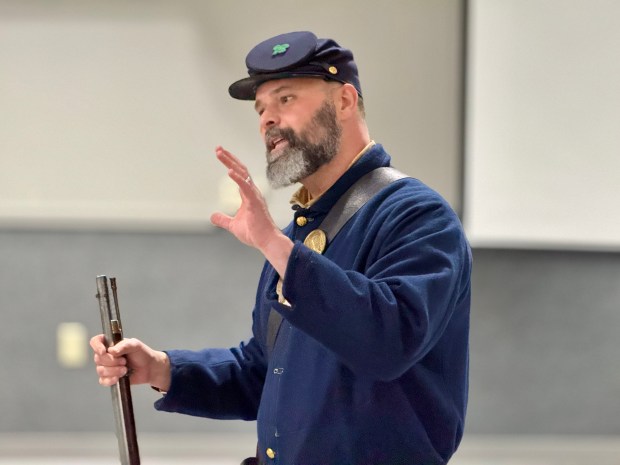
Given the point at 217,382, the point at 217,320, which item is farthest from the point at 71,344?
the point at 217,382

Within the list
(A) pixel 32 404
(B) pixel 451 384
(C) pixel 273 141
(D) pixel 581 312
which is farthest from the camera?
(D) pixel 581 312

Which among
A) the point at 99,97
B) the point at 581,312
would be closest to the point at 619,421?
the point at 581,312

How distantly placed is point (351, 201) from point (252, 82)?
0.42 m

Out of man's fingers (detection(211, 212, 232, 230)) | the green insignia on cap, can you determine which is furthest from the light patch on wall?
man's fingers (detection(211, 212, 232, 230))

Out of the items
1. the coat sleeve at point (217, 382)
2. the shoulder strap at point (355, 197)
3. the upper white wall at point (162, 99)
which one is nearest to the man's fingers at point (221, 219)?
the shoulder strap at point (355, 197)

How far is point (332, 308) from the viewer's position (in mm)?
1647

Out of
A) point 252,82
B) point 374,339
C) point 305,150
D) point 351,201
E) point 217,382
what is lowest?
point 217,382

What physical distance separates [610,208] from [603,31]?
84 cm

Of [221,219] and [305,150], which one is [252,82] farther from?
[221,219]

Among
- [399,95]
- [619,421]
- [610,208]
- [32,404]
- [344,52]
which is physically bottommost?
[619,421]

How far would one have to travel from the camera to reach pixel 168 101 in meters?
4.09

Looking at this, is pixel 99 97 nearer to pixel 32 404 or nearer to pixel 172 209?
pixel 172 209

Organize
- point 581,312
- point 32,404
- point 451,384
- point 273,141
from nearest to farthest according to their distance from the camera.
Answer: point 451,384, point 273,141, point 32,404, point 581,312

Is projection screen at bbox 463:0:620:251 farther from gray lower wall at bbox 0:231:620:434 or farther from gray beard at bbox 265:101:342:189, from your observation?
gray beard at bbox 265:101:342:189
